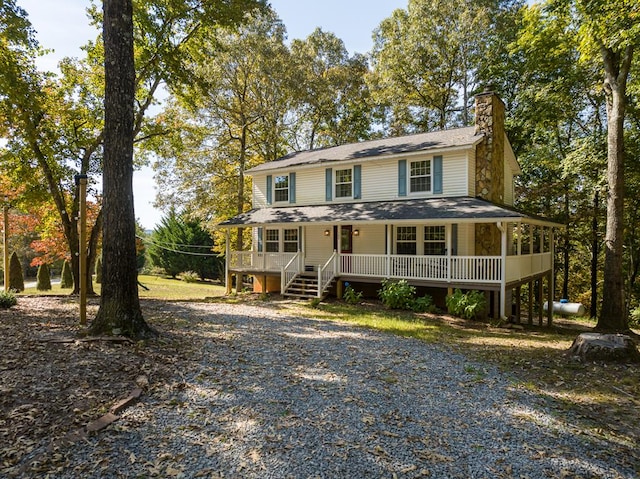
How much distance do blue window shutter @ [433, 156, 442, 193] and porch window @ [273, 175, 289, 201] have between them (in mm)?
6856

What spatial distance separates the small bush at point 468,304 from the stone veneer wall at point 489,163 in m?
2.69

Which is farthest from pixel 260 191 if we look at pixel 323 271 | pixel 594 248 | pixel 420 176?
pixel 594 248

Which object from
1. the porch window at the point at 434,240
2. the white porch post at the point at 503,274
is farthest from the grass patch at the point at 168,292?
the white porch post at the point at 503,274

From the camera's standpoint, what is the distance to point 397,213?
13.2m

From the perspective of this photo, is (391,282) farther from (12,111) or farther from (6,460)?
(12,111)

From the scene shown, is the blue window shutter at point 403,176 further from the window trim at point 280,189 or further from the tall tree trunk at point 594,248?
the tall tree trunk at point 594,248

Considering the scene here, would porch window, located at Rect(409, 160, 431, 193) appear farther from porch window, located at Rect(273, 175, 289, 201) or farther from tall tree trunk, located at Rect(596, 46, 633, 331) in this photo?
porch window, located at Rect(273, 175, 289, 201)

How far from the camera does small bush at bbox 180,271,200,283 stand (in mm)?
32031

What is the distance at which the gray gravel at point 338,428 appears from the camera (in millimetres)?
3225

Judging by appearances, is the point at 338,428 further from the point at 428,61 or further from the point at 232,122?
the point at 428,61

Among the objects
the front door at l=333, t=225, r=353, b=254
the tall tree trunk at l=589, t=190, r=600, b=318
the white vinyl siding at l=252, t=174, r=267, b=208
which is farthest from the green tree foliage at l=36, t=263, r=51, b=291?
the tall tree trunk at l=589, t=190, r=600, b=318

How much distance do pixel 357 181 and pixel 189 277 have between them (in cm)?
2133

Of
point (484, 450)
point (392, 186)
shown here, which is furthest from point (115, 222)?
point (392, 186)

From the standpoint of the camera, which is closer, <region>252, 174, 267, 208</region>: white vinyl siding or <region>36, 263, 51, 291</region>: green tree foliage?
<region>252, 174, 267, 208</region>: white vinyl siding
